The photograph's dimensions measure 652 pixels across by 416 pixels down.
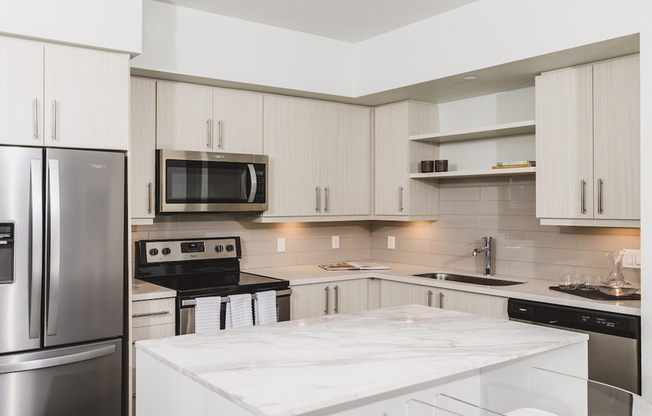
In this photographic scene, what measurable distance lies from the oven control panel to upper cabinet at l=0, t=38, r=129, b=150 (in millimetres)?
1056

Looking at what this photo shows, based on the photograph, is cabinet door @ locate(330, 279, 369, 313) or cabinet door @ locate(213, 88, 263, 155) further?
cabinet door @ locate(330, 279, 369, 313)

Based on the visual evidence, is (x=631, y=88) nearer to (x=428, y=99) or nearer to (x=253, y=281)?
(x=428, y=99)

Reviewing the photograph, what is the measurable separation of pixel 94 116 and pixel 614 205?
2764 millimetres

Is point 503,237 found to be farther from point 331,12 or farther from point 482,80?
point 331,12

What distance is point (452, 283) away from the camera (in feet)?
11.7

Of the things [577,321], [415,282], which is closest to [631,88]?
[577,321]

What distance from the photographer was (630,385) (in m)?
2.67

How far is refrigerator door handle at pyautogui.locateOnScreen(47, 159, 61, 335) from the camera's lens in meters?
2.60

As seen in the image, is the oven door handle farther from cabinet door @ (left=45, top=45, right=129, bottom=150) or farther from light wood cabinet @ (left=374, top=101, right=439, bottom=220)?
light wood cabinet @ (left=374, top=101, right=439, bottom=220)

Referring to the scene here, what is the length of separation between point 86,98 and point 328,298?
80.1 inches

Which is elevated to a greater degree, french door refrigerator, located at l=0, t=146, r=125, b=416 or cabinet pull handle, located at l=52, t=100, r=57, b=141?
cabinet pull handle, located at l=52, t=100, r=57, b=141

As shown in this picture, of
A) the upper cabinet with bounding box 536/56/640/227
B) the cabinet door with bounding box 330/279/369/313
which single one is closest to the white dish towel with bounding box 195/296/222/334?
the cabinet door with bounding box 330/279/369/313

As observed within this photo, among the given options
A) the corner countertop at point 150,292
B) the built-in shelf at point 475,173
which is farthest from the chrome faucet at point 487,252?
the corner countertop at point 150,292

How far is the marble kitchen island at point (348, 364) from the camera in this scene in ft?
4.66
